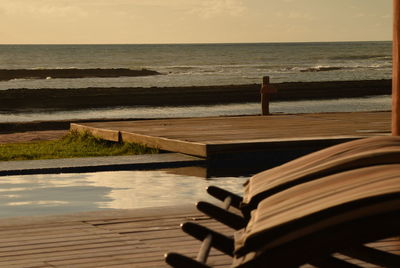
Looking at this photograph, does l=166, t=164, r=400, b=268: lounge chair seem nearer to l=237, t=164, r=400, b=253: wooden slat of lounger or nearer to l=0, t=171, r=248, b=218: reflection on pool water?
l=237, t=164, r=400, b=253: wooden slat of lounger

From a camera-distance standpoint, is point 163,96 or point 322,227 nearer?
point 322,227

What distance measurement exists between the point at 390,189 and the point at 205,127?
12046mm

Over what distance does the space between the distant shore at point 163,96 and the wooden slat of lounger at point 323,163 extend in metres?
33.6

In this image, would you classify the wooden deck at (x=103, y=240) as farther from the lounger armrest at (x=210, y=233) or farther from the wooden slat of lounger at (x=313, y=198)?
the wooden slat of lounger at (x=313, y=198)

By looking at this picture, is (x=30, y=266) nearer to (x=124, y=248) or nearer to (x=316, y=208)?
(x=124, y=248)

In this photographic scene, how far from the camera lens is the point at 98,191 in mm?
10203

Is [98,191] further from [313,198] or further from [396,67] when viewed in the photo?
[313,198]

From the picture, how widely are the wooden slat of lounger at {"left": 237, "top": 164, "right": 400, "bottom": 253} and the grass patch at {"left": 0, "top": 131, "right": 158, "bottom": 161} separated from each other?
981 centimetres

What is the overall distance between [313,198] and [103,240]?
331 centimetres

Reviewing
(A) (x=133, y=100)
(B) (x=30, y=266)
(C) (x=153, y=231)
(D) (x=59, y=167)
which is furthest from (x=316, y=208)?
(A) (x=133, y=100)

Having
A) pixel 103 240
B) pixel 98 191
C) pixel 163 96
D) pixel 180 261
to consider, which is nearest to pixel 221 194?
pixel 180 261

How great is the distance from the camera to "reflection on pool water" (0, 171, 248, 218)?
30.3ft

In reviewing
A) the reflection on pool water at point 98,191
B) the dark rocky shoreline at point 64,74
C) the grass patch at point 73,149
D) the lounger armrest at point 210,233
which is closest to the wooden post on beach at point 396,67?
the lounger armrest at point 210,233

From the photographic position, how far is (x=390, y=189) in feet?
10.4
